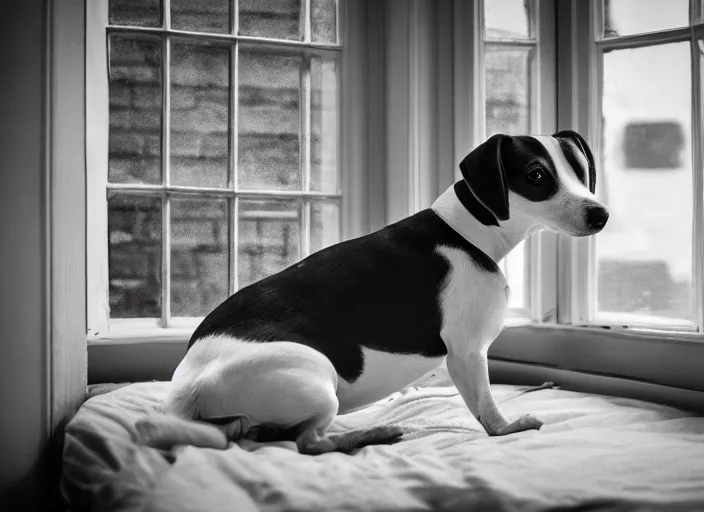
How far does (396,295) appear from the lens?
1309mm

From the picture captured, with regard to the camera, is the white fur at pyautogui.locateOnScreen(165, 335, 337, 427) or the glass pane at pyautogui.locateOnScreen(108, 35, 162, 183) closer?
the white fur at pyautogui.locateOnScreen(165, 335, 337, 427)

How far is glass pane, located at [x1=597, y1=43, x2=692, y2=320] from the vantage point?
67.2 inches

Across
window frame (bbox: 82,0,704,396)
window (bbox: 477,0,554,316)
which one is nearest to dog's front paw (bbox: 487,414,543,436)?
window frame (bbox: 82,0,704,396)

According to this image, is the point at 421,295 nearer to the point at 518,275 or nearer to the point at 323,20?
the point at 518,275

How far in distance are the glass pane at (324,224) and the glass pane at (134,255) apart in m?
0.50

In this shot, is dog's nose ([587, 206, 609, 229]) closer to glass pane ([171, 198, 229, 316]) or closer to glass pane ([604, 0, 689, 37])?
glass pane ([604, 0, 689, 37])

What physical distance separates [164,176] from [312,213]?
1.61 feet

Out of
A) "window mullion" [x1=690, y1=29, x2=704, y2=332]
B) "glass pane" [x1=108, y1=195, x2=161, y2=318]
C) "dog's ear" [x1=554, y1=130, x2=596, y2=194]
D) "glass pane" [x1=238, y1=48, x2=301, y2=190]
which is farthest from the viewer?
"glass pane" [x1=238, y1=48, x2=301, y2=190]

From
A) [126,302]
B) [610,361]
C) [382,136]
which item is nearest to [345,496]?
[610,361]

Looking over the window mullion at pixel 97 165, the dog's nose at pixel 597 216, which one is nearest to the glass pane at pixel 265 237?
the window mullion at pixel 97 165

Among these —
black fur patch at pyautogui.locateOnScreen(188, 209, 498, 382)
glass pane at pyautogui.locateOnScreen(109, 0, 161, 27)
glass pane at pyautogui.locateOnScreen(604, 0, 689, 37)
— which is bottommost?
black fur patch at pyautogui.locateOnScreen(188, 209, 498, 382)

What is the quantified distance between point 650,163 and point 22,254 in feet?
5.36

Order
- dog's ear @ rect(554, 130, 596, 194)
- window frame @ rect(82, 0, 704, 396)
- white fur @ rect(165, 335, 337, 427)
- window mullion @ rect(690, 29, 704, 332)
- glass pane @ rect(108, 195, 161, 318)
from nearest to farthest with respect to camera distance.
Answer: white fur @ rect(165, 335, 337, 427), dog's ear @ rect(554, 130, 596, 194), window mullion @ rect(690, 29, 704, 332), window frame @ rect(82, 0, 704, 396), glass pane @ rect(108, 195, 161, 318)

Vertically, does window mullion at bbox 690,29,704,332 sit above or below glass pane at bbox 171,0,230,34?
below
